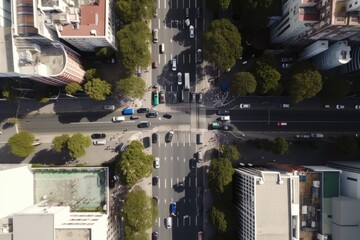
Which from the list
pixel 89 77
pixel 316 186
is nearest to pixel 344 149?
pixel 316 186

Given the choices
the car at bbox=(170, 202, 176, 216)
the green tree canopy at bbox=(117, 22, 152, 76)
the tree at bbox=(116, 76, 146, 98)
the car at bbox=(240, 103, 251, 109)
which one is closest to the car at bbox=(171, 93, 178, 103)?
the tree at bbox=(116, 76, 146, 98)

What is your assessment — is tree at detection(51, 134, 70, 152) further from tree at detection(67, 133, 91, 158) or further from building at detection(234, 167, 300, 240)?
building at detection(234, 167, 300, 240)

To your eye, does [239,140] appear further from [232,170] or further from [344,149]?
[344,149]

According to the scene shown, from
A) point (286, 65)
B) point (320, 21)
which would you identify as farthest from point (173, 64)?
point (320, 21)

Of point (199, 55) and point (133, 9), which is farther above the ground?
point (133, 9)

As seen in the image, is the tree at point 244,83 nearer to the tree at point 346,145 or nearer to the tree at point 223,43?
the tree at point 223,43

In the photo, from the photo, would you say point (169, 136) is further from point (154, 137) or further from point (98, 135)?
point (98, 135)
